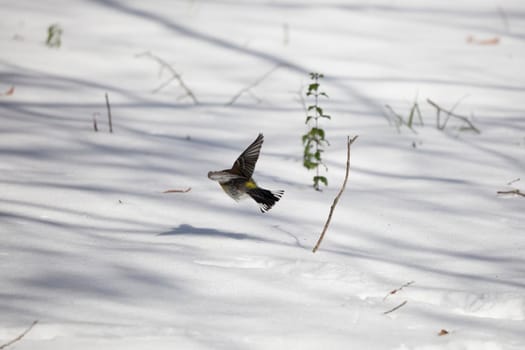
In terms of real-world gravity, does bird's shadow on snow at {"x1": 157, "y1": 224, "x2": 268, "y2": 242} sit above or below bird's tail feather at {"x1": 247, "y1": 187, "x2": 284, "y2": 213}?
below

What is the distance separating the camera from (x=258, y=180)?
139 inches

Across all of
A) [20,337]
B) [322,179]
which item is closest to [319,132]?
[322,179]

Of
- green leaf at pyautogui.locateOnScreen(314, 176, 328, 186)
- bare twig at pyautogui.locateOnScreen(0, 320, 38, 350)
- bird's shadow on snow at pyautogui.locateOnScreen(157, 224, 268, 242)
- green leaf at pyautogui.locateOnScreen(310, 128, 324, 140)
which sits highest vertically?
green leaf at pyautogui.locateOnScreen(310, 128, 324, 140)

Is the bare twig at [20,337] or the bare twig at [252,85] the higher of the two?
the bare twig at [252,85]

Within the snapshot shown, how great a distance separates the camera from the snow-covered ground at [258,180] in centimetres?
206

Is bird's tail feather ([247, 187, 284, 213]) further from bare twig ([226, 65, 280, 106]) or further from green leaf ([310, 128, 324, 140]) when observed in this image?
bare twig ([226, 65, 280, 106])

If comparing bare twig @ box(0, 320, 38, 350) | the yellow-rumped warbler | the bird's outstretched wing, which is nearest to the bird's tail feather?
the yellow-rumped warbler

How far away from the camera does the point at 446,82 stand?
5.25 m

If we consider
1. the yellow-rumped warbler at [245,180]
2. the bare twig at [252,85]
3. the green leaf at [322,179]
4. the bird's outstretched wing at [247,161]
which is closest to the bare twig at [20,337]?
the yellow-rumped warbler at [245,180]

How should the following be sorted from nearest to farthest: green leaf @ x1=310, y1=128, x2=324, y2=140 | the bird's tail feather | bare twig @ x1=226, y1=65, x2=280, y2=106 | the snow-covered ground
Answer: the snow-covered ground → the bird's tail feather → green leaf @ x1=310, y1=128, x2=324, y2=140 → bare twig @ x1=226, y1=65, x2=280, y2=106

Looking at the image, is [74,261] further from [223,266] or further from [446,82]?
[446,82]

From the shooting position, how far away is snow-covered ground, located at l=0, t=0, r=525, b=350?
206 cm

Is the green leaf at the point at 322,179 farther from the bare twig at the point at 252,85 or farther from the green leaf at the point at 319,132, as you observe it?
the bare twig at the point at 252,85

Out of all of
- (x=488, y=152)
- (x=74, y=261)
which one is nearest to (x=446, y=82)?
(x=488, y=152)
